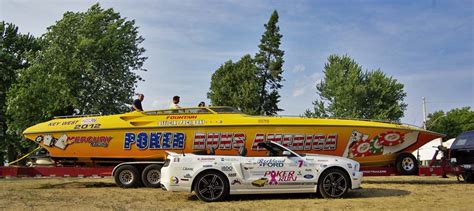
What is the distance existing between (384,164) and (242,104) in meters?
26.0

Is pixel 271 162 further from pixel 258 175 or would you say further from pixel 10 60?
pixel 10 60

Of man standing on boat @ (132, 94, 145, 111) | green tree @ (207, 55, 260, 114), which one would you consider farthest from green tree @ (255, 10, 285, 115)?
man standing on boat @ (132, 94, 145, 111)

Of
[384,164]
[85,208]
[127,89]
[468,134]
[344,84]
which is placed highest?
[344,84]

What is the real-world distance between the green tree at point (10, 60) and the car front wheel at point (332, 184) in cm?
2698

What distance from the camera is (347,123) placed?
14.3 m

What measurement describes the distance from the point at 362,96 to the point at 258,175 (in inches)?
1443

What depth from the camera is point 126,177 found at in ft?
44.9

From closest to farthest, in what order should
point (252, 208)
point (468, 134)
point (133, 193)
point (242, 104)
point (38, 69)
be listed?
point (252, 208)
point (133, 193)
point (468, 134)
point (38, 69)
point (242, 104)

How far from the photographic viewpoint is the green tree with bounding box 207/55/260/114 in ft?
132

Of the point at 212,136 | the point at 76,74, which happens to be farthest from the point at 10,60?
the point at 212,136

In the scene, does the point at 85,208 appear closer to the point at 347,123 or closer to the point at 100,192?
the point at 100,192

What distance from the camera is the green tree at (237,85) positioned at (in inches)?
1580

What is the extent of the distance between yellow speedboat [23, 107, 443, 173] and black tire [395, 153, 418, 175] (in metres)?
0.07

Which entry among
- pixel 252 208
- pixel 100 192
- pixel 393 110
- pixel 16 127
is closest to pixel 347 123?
pixel 252 208
